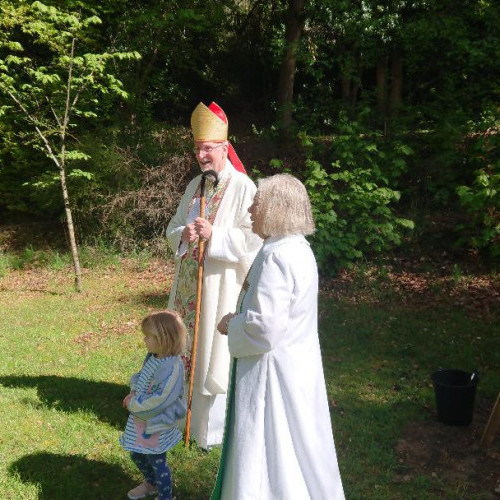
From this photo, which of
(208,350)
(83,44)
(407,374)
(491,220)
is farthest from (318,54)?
(208,350)

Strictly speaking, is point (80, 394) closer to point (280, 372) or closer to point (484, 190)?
point (280, 372)

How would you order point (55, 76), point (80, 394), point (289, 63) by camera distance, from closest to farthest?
point (80, 394), point (55, 76), point (289, 63)

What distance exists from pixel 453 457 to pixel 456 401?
0.47 m

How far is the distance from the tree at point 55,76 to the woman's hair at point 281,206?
668 centimetres

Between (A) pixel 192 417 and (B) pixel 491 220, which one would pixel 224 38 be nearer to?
(B) pixel 491 220

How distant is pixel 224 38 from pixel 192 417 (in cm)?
1310

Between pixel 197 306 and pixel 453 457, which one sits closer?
pixel 197 306

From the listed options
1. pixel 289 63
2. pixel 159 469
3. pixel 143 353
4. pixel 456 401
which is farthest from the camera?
pixel 289 63

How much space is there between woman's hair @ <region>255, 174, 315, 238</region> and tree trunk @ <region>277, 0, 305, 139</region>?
10481mm

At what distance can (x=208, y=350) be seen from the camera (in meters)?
4.46

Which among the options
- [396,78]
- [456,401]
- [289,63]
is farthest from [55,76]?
[396,78]

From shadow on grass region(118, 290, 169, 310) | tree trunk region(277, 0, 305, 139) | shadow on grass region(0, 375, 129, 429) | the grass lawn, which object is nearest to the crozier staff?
the grass lawn

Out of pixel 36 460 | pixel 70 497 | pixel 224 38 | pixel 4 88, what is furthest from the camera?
pixel 224 38

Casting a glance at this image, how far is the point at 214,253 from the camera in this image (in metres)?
4.34
